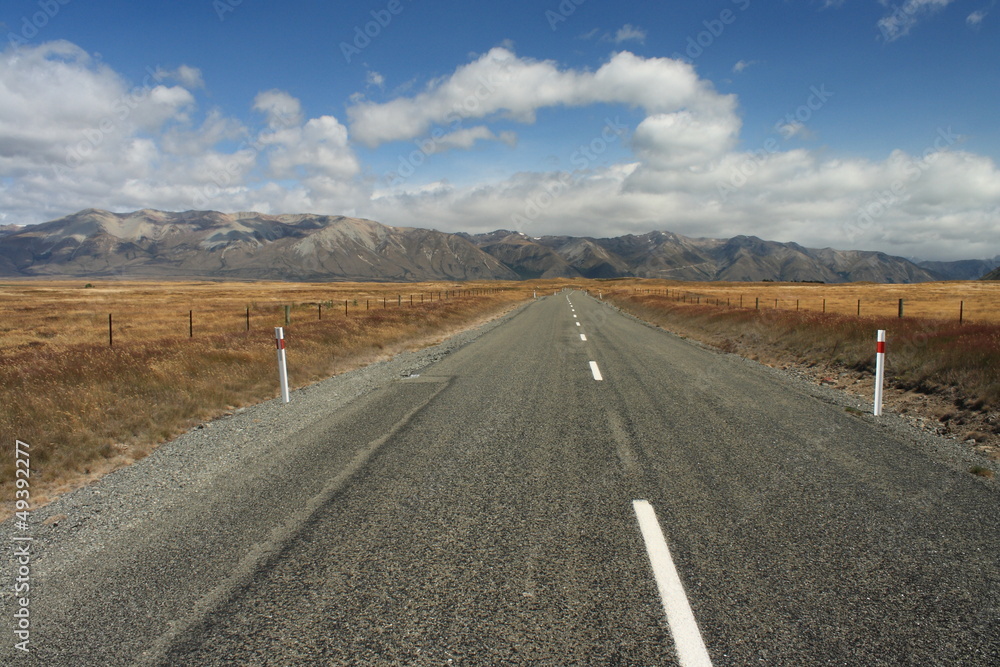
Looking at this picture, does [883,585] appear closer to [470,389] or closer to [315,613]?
[315,613]

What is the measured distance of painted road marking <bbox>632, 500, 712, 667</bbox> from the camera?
2.56 meters

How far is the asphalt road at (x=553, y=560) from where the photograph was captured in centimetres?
270

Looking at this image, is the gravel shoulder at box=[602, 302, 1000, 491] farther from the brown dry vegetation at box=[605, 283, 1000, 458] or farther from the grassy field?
the grassy field

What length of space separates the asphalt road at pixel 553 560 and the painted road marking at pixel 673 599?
0.02 meters

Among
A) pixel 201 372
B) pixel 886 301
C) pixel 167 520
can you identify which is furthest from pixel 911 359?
pixel 886 301

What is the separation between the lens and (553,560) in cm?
348

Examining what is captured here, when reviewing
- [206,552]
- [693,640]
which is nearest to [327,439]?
[206,552]

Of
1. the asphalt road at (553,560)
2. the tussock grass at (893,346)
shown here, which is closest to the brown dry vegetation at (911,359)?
the tussock grass at (893,346)

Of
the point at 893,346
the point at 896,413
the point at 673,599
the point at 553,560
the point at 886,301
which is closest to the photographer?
the point at 673,599

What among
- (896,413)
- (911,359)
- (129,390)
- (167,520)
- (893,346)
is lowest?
(167,520)

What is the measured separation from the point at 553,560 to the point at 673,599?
0.83m

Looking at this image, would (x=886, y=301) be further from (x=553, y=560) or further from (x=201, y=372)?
(x=553, y=560)

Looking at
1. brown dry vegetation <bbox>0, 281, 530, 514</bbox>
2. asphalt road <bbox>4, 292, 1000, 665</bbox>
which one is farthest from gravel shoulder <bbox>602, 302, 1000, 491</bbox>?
brown dry vegetation <bbox>0, 281, 530, 514</bbox>

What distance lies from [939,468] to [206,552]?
7.05 m
